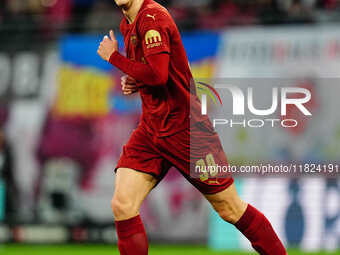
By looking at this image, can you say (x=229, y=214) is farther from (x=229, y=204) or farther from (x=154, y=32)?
(x=154, y=32)

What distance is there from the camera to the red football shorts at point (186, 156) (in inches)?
183

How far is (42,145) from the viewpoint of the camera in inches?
351

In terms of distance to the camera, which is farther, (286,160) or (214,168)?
(286,160)

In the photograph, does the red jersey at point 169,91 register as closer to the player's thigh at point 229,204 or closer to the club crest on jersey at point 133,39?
the club crest on jersey at point 133,39

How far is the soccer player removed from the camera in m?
4.52

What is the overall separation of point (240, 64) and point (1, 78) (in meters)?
3.12

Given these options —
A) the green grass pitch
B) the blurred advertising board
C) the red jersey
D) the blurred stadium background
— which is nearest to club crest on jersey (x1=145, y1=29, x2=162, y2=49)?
the red jersey

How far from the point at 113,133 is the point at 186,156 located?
4091 mm

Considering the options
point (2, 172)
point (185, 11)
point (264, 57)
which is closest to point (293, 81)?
point (264, 57)

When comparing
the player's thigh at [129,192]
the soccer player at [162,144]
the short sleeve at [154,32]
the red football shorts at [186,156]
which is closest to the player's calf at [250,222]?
the soccer player at [162,144]

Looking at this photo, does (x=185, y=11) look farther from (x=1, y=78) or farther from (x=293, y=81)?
(x=1, y=78)

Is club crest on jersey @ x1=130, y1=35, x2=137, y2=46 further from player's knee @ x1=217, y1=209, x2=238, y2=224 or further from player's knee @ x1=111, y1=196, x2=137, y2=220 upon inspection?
player's knee @ x1=217, y1=209, x2=238, y2=224

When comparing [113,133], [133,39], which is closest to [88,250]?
[113,133]

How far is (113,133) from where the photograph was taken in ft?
28.6
